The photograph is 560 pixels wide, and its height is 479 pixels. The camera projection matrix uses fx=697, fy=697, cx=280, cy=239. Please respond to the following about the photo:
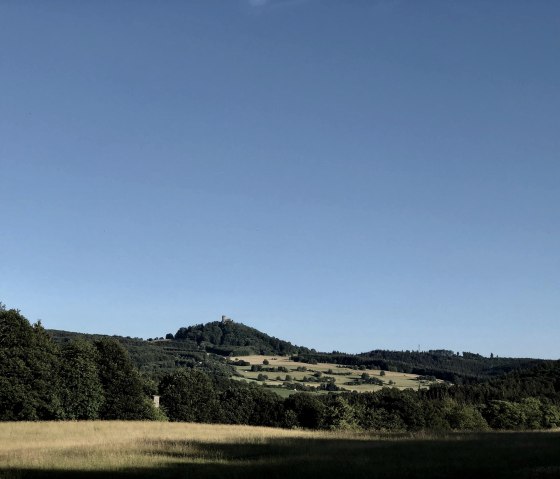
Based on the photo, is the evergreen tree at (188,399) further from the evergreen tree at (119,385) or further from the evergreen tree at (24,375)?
the evergreen tree at (24,375)

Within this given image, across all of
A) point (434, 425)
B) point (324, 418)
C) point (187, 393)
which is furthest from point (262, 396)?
point (434, 425)

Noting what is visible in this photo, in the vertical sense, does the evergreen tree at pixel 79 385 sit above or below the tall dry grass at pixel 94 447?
above

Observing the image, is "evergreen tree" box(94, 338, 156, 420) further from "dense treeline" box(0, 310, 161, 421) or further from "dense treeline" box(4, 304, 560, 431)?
"dense treeline" box(4, 304, 560, 431)

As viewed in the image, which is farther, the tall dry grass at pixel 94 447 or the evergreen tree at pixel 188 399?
the evergreen tree at pixel 188 399

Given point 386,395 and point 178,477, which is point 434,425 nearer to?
point 386,395

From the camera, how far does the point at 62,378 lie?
3465 inches

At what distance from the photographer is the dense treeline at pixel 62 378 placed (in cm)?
8031

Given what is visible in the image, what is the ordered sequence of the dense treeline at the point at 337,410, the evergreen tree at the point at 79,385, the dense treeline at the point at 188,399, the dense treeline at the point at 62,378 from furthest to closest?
1. the dense treeline at the point at 337,410
2. the evergreen tree at the point at 79,385
3. the dense treeline at the point at 188,399
4. the dense treeline at the point at 62,378

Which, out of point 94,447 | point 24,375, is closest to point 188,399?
point 24,375

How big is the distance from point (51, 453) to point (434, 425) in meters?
114

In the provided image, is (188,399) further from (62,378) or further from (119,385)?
(62,378)

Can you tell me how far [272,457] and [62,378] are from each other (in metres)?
61.1

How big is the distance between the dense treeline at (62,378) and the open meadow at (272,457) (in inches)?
Result: 1380

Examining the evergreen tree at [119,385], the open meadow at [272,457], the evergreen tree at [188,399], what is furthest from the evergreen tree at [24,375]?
the evergreen tree at [188,399]
